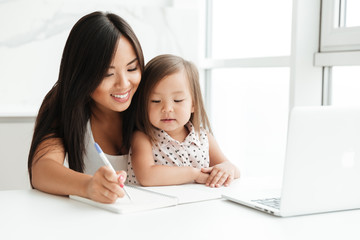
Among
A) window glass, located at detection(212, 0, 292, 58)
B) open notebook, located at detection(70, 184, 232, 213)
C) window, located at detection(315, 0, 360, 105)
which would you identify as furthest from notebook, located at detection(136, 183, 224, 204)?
window glass, located at detection(212, 0, 292, 58)

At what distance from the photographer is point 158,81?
54.2 inches

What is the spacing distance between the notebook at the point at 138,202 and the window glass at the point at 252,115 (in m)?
1.12

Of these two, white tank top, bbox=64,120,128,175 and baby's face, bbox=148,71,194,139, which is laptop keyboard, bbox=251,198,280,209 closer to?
baby's face, bbox=148,71,194,139

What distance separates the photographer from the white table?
2.68 ft

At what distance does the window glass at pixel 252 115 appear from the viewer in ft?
6.86

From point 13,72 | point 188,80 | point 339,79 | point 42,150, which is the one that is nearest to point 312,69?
point 339,79

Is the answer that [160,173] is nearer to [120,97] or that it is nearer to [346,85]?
[120,97]

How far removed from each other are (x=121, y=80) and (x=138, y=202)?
44 centimetres

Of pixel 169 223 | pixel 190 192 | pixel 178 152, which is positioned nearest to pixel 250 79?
pixel 178 152

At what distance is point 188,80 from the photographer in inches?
56.1

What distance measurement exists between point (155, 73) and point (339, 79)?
0.79 meters

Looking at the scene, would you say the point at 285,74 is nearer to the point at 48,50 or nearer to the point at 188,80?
the point at 188,80

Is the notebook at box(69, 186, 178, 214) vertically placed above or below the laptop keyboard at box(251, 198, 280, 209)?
below

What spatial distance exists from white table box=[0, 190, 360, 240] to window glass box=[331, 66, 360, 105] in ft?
2.81
